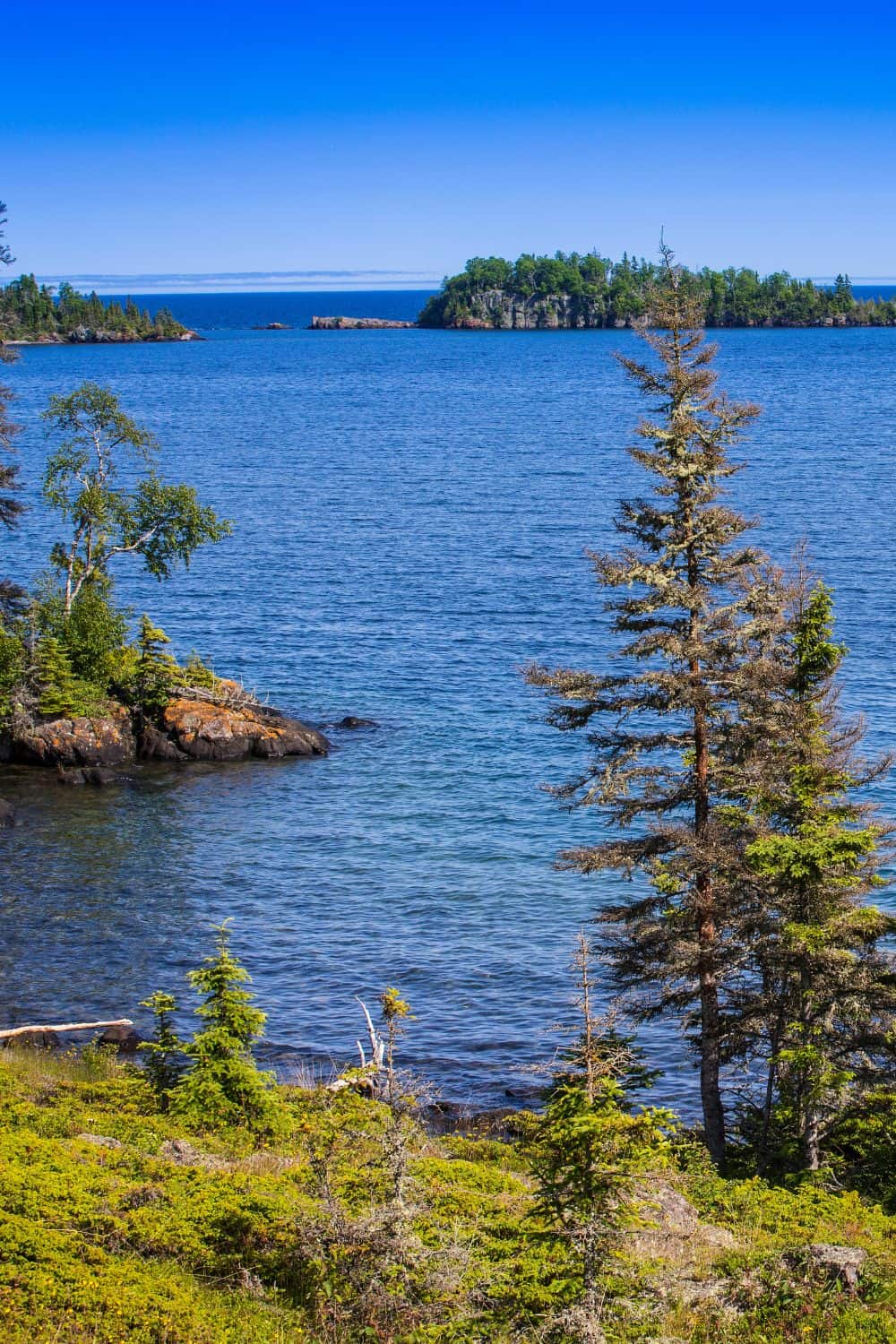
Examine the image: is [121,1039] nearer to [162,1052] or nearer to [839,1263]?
[162,1052]

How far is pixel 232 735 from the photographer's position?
1854 inches

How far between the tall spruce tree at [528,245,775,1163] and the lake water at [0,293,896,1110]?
257 inches

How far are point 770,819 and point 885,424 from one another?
112897mm

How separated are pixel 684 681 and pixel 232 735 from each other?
29026 millimetres

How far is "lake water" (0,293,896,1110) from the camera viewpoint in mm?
30688

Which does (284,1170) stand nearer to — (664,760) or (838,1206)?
(838,1206)

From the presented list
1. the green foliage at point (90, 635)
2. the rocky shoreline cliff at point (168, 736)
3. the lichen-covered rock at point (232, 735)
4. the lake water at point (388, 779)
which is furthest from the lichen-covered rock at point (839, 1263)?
the green foliage at point (90, 635)

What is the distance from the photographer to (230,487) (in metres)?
96.7

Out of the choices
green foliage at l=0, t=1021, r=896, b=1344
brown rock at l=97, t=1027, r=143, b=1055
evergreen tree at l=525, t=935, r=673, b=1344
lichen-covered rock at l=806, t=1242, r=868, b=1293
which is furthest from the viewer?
brown rock at l=97, t=1027, r=143, b=1055

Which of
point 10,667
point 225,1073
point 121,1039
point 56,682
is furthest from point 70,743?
point 225,1073

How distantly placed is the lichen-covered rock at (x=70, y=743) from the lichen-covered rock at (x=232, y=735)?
7.14 feet

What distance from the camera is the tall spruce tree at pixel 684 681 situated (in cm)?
2086

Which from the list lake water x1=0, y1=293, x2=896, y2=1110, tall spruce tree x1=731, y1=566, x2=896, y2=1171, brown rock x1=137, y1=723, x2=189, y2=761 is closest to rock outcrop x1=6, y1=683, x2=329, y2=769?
brown rock x1=137, y1=723, x2=189, y2=761

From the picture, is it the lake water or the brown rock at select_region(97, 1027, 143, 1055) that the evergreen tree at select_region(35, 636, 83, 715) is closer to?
the lake water
